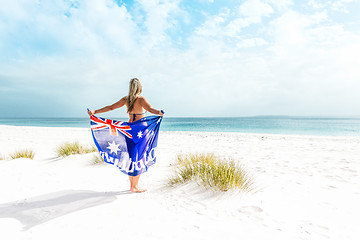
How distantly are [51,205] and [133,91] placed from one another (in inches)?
95.7

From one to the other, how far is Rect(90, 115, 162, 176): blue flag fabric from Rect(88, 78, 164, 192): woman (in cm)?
15

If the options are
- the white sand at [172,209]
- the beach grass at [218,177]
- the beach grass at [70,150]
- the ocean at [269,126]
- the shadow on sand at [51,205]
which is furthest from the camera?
the ocean at [269,126]

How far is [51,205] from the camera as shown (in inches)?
139

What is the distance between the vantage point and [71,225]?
109 inches

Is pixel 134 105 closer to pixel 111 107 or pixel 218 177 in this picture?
pixel 111 107

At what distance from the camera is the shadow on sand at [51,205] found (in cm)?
308

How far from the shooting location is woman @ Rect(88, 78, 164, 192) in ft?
12.8

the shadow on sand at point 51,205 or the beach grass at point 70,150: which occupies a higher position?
the beach grass at point 70,150

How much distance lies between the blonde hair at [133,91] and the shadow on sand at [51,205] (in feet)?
5.88

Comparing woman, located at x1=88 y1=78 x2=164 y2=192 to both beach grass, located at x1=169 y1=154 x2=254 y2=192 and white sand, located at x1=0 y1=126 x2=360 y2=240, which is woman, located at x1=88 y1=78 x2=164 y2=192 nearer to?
white sand, located at x1=0 y1=126 x2=360 y2=240

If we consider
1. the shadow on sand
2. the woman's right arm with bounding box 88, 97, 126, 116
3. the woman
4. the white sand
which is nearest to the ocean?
the white sand

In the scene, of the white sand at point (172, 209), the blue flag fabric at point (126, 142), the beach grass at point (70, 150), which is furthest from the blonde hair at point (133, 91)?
the beach grass at point (70, 150)

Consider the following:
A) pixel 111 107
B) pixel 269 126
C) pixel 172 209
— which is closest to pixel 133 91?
pixel 111 107

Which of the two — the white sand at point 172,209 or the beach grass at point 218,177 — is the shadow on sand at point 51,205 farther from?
the beach grass at point 218,177
